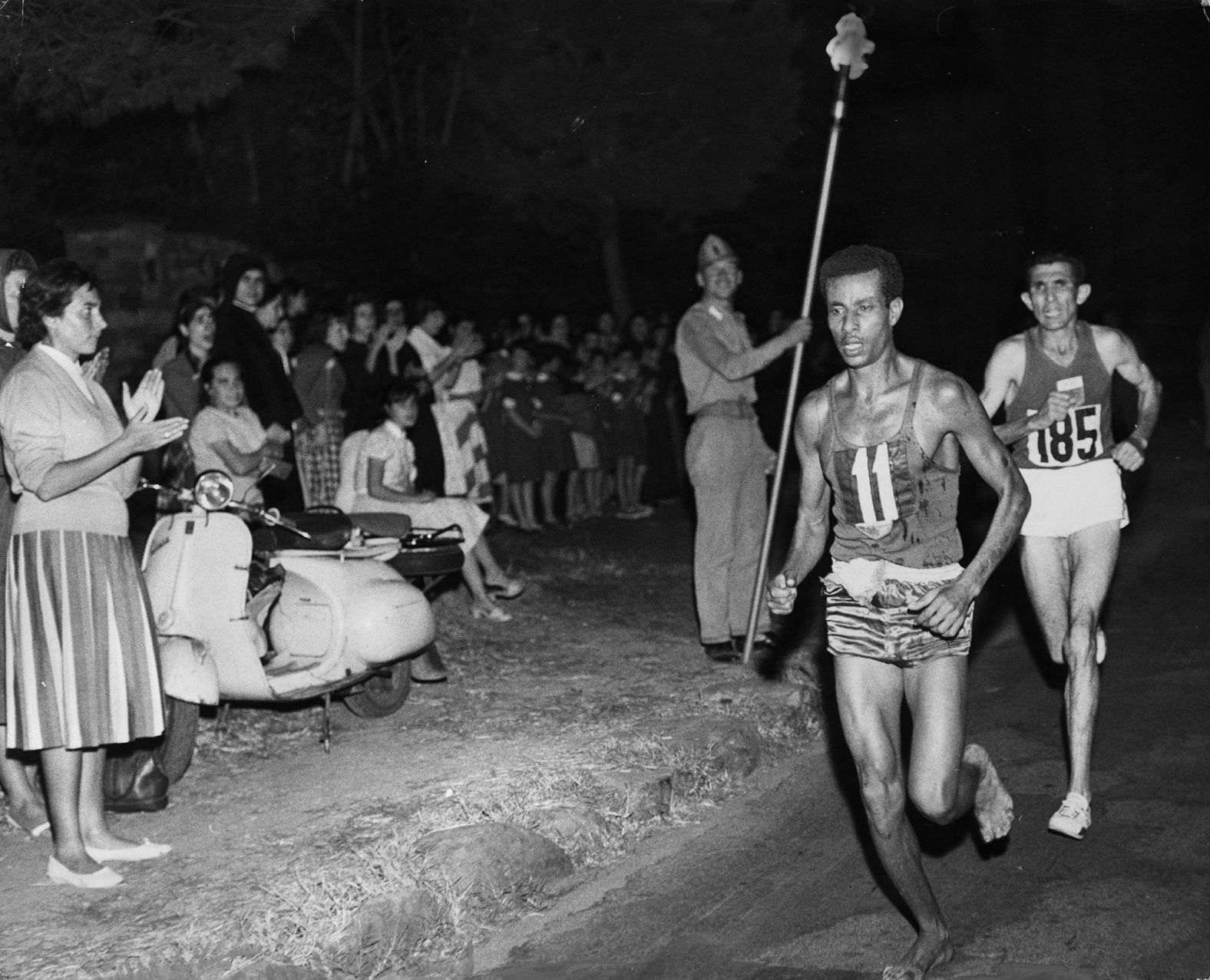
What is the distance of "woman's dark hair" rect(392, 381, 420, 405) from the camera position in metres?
9.19

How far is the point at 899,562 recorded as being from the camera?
4879mm

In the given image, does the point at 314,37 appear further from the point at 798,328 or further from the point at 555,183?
the point at 798,328

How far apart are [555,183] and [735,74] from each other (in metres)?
3.27

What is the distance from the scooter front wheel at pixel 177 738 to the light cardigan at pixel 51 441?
3.85ft

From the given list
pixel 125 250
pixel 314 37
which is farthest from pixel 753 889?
pixel 314 37

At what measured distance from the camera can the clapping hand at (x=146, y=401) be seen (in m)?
5.67

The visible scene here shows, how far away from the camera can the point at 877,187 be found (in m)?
25.9

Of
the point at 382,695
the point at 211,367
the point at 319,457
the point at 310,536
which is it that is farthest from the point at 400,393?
the point at 319,457

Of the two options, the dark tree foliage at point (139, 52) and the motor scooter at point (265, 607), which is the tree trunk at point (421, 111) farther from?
the motor scooter at point (265, 607)

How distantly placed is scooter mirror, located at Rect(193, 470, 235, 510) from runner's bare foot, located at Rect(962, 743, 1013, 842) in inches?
128

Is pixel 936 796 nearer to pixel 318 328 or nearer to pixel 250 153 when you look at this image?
pixel 318 328

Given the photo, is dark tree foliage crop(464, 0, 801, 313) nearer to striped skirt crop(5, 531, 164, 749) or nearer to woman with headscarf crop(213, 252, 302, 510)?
woman with headscarf crop(213, 252, 302, 510)

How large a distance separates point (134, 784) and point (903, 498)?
349 centimetres

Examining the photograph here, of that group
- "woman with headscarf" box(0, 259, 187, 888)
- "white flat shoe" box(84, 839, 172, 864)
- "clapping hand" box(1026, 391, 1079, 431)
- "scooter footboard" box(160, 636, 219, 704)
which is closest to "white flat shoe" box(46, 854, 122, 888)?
"woman with headscarf" box(0, 259, 187, 888)
